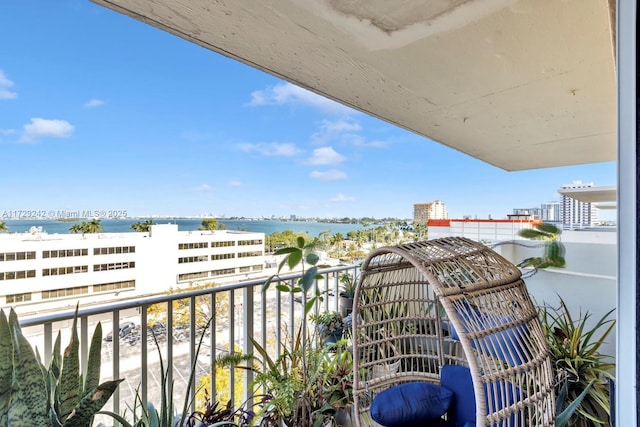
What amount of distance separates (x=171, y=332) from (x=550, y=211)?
4351 mm

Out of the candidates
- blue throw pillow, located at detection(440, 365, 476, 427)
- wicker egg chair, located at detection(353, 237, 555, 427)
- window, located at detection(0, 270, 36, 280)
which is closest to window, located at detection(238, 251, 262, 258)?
wicker egg chair, located at detection(353, 237, 555, 427)

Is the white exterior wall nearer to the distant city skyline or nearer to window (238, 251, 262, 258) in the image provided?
→ the distant city skyline

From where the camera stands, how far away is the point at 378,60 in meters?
1.51

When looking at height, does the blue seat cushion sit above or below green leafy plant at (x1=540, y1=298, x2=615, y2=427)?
above

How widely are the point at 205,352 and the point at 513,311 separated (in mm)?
1765

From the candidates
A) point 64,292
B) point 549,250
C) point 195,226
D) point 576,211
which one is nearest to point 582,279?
point 549,250

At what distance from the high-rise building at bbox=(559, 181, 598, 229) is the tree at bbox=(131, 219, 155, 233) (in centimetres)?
512

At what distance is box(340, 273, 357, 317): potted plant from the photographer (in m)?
2.95

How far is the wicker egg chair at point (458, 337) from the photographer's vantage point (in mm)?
1133

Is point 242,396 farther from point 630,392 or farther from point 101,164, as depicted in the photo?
point 101,164

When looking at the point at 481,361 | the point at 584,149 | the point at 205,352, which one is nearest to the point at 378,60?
the point at 481,361

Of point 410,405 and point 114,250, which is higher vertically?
point 114,250

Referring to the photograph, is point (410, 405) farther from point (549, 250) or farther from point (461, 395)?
point (549, 250)

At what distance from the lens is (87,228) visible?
3.85 meters
